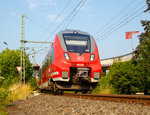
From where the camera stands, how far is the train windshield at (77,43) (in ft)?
34.7

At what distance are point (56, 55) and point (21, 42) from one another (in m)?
13.6

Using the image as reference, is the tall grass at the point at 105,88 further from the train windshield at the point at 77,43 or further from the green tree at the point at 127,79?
the train windshield at the point at 77,43

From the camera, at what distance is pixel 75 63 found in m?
10.0

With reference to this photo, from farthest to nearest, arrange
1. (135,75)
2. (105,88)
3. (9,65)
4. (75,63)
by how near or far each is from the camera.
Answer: (9,65) < (105,88) < (135,75) < (75,63)

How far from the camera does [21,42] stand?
23.1 m

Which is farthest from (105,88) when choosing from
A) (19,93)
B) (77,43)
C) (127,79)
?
(77,43)

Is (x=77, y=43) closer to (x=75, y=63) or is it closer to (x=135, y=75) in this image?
(x=75, y=63)

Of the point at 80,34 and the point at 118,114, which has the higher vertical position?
the point at 80,34

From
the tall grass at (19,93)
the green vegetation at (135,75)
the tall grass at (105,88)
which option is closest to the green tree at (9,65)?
the tall grass at (19,93)

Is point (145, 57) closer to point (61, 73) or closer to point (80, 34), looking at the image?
point (80, 34)

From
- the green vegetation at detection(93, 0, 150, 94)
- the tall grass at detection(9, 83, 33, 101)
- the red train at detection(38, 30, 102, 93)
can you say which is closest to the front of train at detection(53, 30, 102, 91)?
the red train at detection(38, 30, 102, 93)

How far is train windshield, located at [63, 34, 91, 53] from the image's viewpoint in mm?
10562

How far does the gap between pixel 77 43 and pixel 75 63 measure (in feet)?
4.34

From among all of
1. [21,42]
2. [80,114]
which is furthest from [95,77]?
[21,42]
